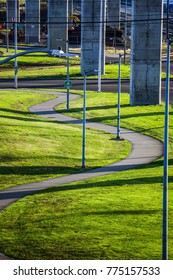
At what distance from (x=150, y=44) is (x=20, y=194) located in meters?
36.8

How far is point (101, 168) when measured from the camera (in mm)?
55906

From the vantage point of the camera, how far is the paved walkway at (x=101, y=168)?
48312 millimetres

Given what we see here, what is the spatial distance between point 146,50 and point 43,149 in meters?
24.9

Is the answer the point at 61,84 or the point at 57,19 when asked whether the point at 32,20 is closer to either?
the point at 57,19

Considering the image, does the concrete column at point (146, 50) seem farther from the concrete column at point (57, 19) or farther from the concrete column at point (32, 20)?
the concrete column at point (32, 20)

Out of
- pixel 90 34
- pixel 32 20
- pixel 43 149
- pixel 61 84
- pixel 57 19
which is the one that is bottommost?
pixel 43 149

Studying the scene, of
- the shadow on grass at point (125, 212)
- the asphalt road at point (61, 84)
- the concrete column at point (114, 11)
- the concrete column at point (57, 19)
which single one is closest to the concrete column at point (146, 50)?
the asphalt road at point (61, 84)

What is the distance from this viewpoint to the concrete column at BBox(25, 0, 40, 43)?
16275 centimetres

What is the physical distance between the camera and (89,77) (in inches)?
4385

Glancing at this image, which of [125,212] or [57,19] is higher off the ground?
[57,19]

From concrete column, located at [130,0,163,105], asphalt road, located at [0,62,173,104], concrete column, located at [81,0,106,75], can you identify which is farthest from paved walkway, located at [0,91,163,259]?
concrete column, located at [81,0,106,75]

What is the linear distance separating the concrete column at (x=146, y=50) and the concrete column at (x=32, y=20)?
252ft

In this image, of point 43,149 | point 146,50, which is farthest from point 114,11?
point 43,149
